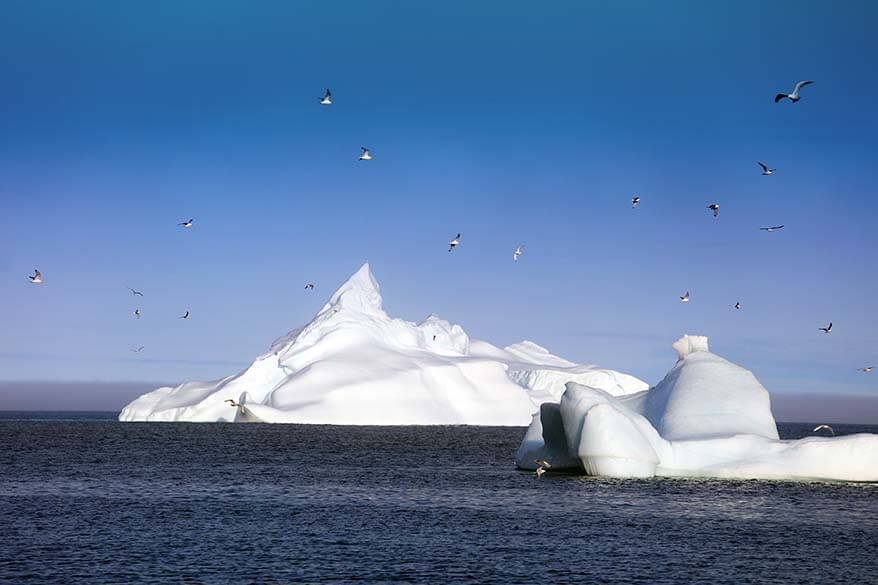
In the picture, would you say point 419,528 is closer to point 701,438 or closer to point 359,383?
point 701,438

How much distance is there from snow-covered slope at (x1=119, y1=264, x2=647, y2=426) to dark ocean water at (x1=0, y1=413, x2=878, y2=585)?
60749mm

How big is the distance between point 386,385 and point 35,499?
3240 inches

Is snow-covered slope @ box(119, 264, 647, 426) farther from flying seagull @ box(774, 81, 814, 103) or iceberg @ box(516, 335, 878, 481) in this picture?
flying seagull @ box(774, 81, 814, 103)

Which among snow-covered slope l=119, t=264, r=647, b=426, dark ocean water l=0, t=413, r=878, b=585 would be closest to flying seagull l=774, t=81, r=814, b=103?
dark ocean water l=0, t=413, r=878, b=585

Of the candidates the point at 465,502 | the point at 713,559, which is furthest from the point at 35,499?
the point at 713,559

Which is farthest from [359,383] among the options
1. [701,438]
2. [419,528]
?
[419,528]

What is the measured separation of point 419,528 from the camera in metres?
34.5

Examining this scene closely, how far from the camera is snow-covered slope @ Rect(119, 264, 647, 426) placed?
4761 inches

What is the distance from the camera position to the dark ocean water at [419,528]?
2659 centimetres

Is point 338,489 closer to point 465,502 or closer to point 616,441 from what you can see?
point 465,502

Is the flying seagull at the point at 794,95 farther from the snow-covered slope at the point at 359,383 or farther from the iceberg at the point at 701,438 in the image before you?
the snow-covered slope at the point at 359,383

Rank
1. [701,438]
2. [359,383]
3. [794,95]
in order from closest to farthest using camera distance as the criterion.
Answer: [794,95], [701,438], [359,383]

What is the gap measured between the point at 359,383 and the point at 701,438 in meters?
78.0

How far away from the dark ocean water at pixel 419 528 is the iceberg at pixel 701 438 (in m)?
1.13
